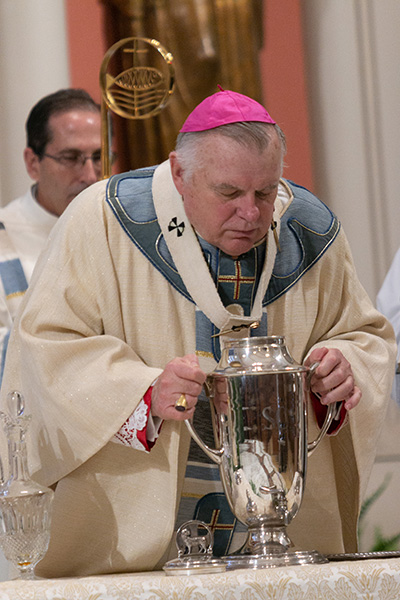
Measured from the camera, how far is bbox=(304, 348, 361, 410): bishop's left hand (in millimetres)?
2555

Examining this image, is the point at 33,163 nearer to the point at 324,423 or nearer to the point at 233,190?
the point at 233,190

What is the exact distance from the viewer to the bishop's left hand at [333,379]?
2555mm

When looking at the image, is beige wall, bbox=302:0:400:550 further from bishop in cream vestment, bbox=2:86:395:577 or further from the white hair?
the white hair

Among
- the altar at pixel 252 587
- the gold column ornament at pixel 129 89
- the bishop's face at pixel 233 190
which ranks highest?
the gold column ornament at pixel 129 89

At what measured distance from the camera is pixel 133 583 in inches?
81.9

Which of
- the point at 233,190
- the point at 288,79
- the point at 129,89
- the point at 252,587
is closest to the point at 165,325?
the point at 233,190

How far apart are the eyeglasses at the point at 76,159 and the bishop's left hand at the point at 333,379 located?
2.80 m

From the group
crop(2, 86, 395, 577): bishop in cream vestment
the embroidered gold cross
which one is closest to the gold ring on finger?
crop(2, 86, 395, 577): bishop in cream vestment

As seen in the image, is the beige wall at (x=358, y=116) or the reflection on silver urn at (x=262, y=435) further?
the beige wall at (x=358, y=116)

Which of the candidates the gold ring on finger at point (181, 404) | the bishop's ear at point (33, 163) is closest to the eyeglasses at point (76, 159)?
the bishop's ear at point (33, 163)

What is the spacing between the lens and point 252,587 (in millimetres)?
2064

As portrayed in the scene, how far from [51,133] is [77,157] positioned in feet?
0.72

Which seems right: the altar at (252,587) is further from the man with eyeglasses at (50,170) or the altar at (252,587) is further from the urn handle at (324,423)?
the man with eyeglasses at (50,170)

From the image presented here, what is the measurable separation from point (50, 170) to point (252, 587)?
11.4 feet
